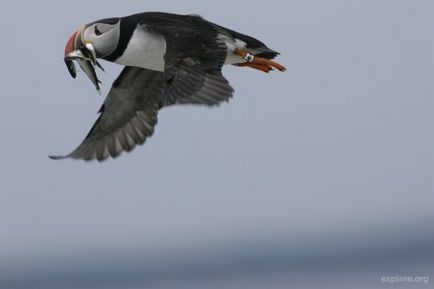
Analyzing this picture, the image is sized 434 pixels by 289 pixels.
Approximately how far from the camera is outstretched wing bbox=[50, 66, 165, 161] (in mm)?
10594

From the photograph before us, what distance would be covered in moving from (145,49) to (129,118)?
3.58 feet

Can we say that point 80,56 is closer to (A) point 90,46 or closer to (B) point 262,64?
(A) point 90,46

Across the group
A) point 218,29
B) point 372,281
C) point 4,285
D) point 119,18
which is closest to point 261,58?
point 218,29

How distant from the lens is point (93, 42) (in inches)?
387

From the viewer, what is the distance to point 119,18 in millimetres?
10000

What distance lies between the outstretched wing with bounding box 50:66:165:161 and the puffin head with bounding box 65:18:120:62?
835 millimetres

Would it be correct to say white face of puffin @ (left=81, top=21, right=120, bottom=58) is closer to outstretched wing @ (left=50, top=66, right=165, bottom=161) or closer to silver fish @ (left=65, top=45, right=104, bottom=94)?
silver fish @ (left=65, top=45, right=104, bottom=94)

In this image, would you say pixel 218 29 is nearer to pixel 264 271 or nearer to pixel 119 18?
pixel 119 18

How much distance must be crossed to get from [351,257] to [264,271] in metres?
2.63

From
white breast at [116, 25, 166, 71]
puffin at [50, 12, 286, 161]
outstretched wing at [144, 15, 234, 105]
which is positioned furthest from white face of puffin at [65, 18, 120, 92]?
outstretched wing at [144, 15, 234, 105]
